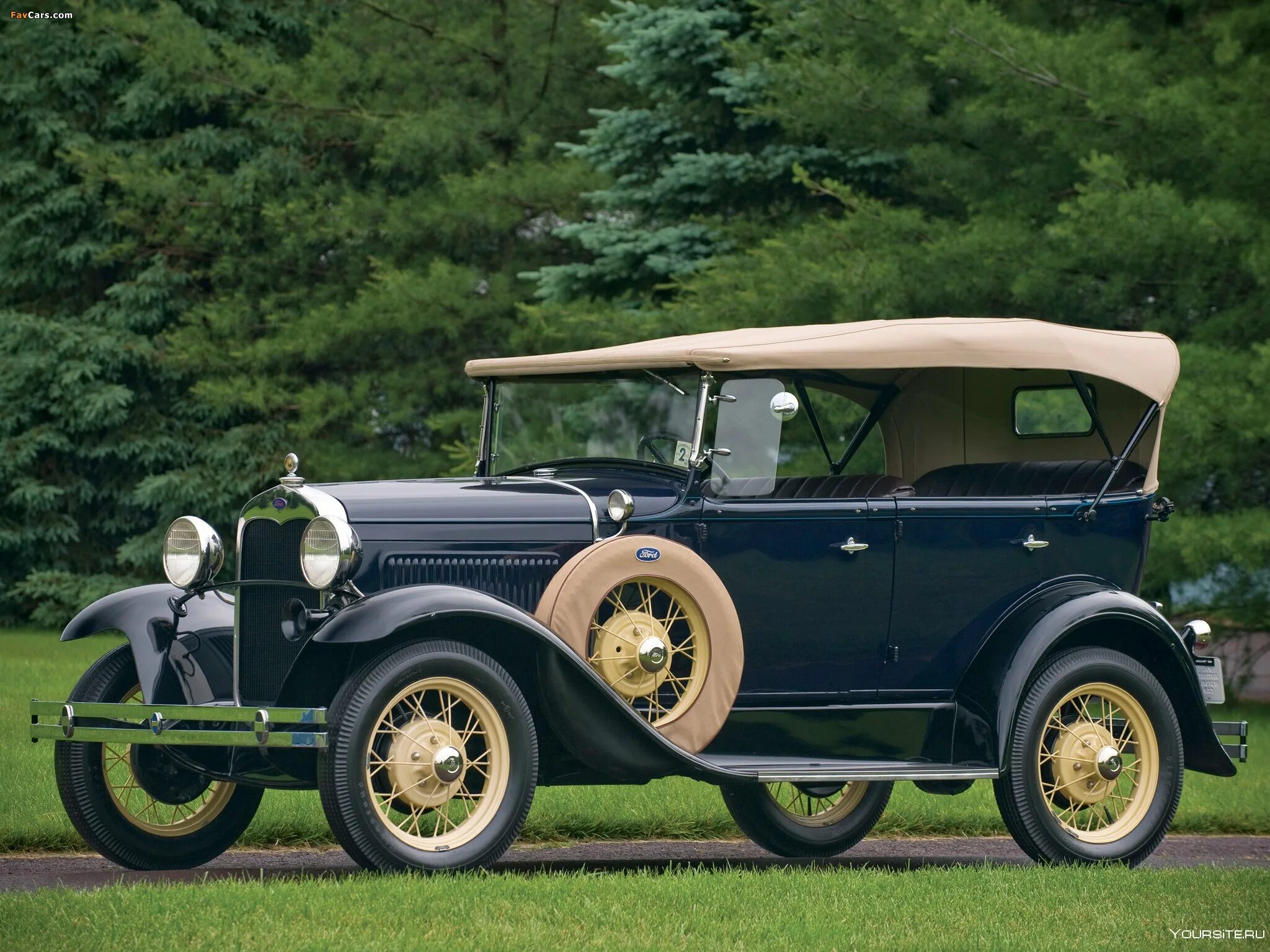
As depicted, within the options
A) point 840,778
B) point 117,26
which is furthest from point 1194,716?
point 117,26

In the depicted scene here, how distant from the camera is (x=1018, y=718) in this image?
7.33 meters

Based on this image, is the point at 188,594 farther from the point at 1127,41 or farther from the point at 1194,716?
the point at 1127,41

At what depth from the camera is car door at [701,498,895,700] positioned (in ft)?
23.5

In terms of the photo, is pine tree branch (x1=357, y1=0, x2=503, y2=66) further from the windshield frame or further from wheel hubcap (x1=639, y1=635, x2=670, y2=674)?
wheel hubcap (x1=639, y1=635, x2=670, y2=674)

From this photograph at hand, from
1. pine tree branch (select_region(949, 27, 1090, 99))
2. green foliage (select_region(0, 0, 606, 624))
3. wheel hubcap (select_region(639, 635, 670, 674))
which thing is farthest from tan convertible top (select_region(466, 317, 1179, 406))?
green foliage (select_region(0, 0, 606, 624))

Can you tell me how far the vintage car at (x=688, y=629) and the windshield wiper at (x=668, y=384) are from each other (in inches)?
0.4

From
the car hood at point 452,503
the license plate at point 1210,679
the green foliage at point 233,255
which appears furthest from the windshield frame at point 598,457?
the green foliage at point 233,255

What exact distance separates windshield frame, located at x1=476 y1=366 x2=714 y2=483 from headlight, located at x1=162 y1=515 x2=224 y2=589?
53.5 inches

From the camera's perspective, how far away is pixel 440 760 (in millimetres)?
6203

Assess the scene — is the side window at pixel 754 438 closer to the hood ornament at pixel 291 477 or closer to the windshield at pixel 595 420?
the windshield at pixel 595 420

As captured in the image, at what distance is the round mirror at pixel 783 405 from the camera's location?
7.26 meters

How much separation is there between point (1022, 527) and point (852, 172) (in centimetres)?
1190

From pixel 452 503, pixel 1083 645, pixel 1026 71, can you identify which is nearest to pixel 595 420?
pixel 452 503

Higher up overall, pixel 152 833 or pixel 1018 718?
pixel 1018 718
